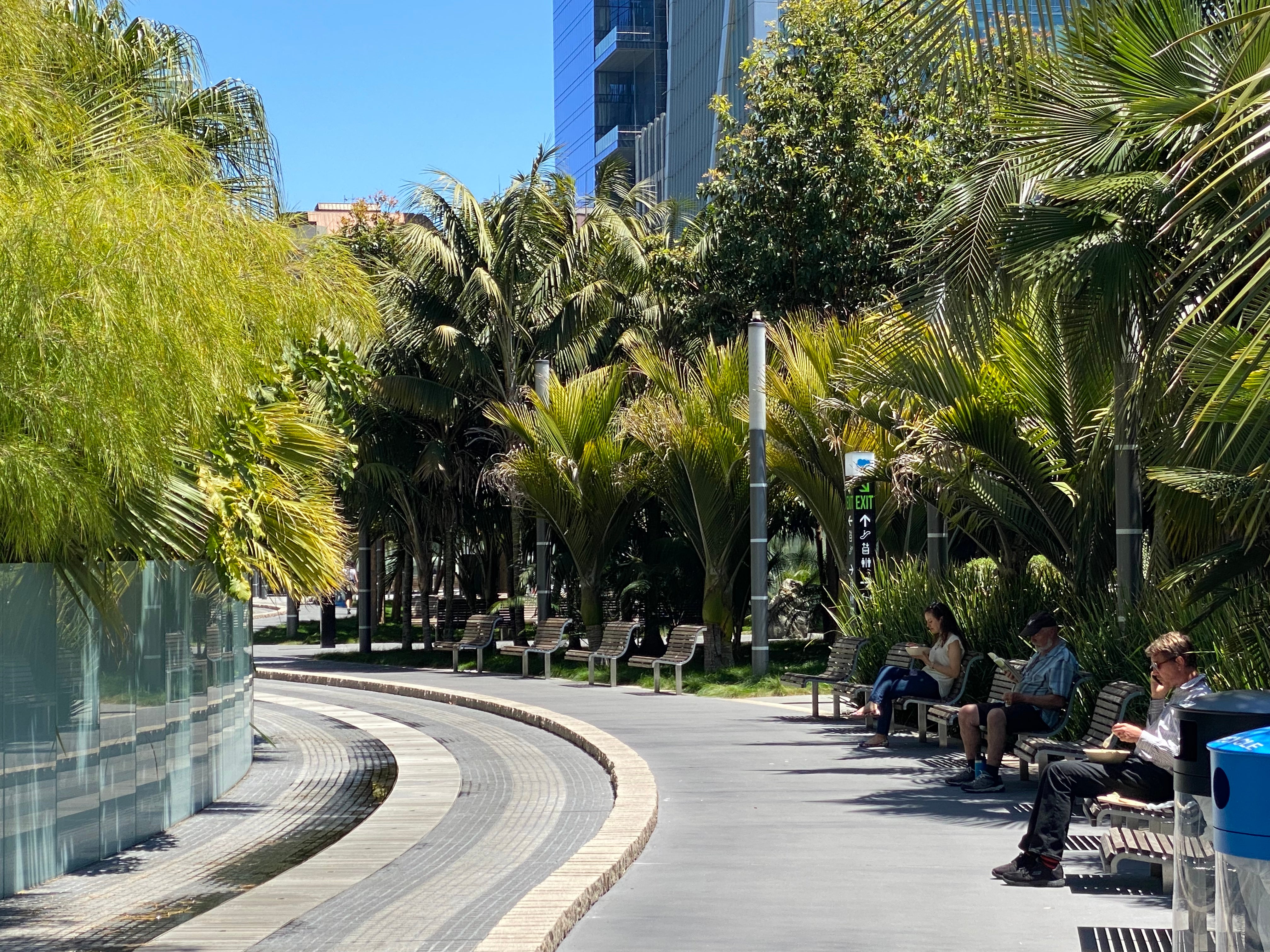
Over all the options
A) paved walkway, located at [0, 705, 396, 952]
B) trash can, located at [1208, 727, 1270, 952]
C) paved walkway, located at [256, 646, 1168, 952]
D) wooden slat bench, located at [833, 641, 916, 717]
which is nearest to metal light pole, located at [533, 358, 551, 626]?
wooden slat bench, located at [833, 641, 916, 717]

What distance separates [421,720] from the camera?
57.7 ft

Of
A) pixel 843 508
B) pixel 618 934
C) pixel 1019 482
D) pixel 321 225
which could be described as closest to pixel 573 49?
pixel 321 225

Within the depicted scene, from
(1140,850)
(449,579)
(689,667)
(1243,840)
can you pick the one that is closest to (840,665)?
(689,667)

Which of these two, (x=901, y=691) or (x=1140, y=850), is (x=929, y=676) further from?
(x=1140, y=850)

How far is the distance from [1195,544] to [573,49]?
9692 centimetres

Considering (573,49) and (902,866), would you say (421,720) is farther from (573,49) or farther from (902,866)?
(573,49)

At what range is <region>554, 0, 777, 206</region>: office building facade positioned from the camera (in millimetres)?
68312

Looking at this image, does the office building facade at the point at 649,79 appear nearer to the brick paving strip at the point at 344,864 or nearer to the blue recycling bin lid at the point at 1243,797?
the brick paving strip at the point at 344,864

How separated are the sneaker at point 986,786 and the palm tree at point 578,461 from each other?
1313cm

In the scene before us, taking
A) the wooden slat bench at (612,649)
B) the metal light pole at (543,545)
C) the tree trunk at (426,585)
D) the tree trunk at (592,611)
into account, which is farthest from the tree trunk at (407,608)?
the wooden slat bench at (612,649)

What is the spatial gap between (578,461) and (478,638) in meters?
3.89

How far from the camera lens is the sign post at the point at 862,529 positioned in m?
18.1

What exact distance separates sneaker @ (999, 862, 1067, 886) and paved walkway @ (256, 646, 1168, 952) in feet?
0.29

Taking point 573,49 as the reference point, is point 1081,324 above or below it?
below
